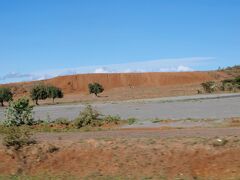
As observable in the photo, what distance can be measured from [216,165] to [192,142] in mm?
2664

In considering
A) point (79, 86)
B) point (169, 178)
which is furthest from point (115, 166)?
point (79, 86)

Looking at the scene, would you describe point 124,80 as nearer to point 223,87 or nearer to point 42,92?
point 42,92

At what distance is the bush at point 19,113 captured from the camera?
127ft

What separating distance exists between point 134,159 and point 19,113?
2292 centimetres

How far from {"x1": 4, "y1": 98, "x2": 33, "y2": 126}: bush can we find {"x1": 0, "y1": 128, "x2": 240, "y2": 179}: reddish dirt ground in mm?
17718

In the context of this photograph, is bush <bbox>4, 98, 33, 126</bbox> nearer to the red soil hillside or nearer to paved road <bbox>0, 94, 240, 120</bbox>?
paved road <bbox>0, 94, 240, 120</bbox>

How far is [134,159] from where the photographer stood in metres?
17.8

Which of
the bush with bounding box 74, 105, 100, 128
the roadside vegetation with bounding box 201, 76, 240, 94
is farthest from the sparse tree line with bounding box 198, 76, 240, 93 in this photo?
the bush with bounding box 74, 105, 100, 128

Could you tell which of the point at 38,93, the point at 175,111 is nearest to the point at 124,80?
the point at 38,93

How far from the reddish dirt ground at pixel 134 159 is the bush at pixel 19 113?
698 inches

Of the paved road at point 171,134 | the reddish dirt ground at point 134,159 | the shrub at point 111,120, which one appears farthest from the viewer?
the shrub at point 111,120

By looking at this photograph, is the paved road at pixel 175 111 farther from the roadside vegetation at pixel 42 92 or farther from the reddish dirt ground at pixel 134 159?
the roadside vegetation at pixel 42 92

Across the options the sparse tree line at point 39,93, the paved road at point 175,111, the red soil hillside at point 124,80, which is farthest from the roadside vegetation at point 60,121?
the red soil hillside at point 124,80

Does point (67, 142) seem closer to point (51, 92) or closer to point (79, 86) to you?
point (51, 92)
